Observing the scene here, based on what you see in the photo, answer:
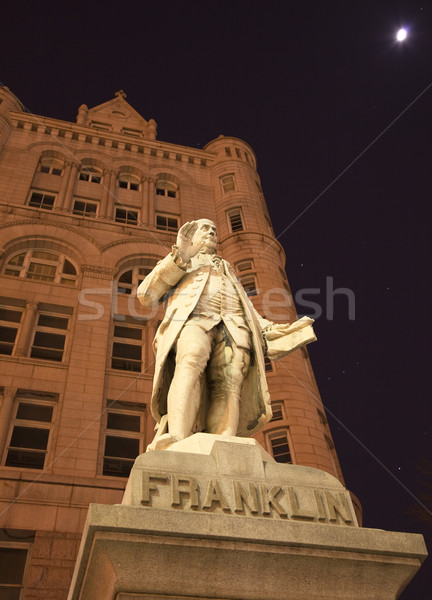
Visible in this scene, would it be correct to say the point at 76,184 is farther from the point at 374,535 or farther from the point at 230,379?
the point at 374,535

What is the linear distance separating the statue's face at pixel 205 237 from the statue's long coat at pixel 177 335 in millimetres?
678

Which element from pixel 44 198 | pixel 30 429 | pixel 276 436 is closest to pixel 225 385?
pixel 30 429

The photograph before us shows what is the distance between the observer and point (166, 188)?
3366 centimetres

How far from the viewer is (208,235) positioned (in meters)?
8.49

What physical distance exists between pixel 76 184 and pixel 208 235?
24.3m

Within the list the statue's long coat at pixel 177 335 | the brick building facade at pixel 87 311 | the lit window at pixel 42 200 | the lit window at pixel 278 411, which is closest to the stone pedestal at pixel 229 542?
the statue's long coat at pixel 177 335

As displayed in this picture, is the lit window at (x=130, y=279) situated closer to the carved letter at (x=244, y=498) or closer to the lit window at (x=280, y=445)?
the lit window at (x=280, y=445)

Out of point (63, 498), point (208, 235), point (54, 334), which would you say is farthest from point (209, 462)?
point (54, 334)

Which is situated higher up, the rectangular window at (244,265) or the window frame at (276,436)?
the rectangular window at (244,265)

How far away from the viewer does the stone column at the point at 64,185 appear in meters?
28.4

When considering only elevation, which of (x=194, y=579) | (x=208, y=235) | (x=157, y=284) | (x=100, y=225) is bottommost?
(x=194, y=579)

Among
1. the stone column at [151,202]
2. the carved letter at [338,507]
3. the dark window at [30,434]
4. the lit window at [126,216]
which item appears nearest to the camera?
the carved letter at [338,507]

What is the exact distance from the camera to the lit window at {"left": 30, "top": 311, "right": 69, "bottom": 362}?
68.4 ft

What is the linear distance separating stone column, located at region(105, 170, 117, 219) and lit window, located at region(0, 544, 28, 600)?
17377 millimetres
